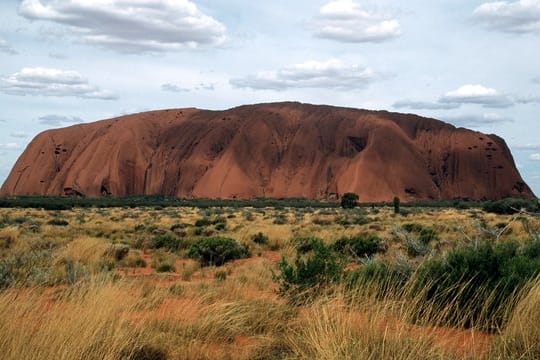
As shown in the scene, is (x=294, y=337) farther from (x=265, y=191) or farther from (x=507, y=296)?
(x=265, y=191)

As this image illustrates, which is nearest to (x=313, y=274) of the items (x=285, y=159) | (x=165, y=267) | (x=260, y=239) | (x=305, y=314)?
(x=305, y=314)

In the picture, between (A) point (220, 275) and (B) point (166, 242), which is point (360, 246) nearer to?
(A) point (220, 275)

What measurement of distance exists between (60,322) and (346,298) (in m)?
3.29

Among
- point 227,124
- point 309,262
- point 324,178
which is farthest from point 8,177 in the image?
point 309,262

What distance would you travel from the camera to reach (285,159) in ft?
333

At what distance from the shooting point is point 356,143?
10050 cm

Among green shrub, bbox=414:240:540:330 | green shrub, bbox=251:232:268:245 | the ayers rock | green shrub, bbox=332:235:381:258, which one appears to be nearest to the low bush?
green shrub, bbox=251:232:268:245

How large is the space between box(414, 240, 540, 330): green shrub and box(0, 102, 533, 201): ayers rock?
8246cm

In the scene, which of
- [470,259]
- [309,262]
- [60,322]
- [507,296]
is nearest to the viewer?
[60,322]

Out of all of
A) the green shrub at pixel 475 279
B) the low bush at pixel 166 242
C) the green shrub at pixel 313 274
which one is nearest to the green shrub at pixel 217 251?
the low bush at pixel 166 242

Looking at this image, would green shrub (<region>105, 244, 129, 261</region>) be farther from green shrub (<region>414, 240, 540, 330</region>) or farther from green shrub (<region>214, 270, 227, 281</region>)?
green shrub (<region>414, 240, 540, 330</region>)

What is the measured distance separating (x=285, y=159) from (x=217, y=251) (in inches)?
3403

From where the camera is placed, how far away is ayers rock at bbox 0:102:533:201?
95500 millimetres

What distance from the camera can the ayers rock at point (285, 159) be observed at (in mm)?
95500
